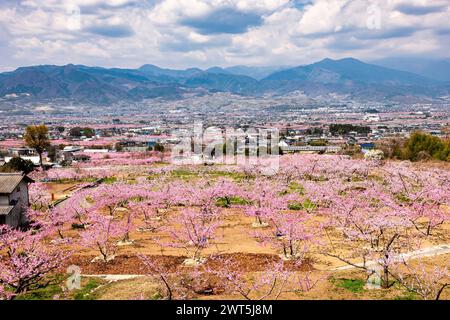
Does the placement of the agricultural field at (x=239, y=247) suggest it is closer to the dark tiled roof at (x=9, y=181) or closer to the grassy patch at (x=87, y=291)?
the grassy patch at (x=87, y=291)

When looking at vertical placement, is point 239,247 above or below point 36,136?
A: below

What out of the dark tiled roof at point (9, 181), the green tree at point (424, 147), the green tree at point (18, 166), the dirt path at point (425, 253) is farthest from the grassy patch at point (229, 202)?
the green tree at point (424, 147)

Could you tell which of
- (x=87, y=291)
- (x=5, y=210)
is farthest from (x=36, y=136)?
(x=87, y=291)

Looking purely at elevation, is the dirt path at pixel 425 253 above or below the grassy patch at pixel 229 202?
above

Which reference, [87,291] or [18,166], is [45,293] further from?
[18,166]

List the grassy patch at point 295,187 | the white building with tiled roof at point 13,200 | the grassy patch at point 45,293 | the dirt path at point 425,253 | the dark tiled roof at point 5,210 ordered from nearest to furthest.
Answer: the grassy patch at point 45,293, the dirt path at point 425,253, the dark tiled roof at point 5,210, the white building with tiled roof at point 13,200, the grassy patch at point 295,187
